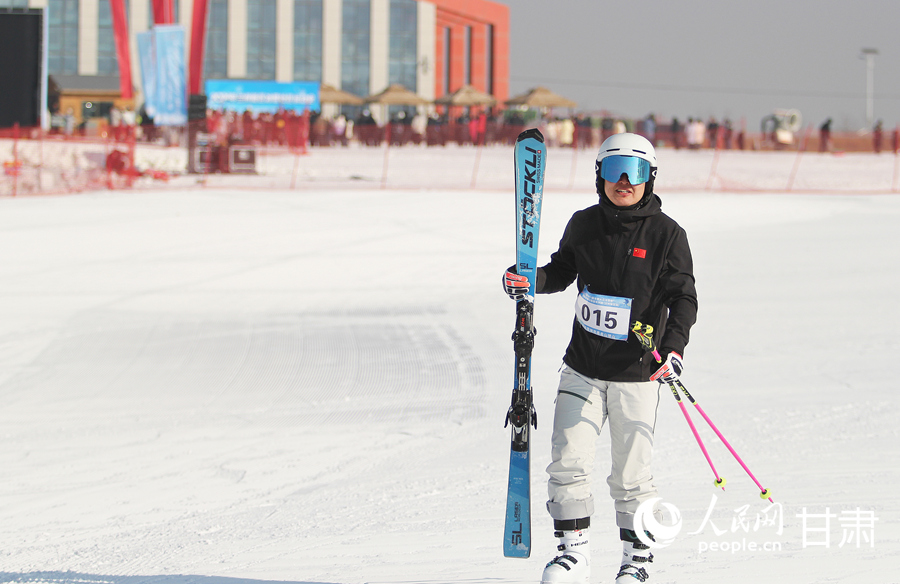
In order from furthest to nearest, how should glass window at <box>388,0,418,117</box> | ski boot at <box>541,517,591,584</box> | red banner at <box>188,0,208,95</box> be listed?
glass window at <box>388,0,418,117</box>
red banner at <box>188,0,208,95</box>
ski boot at <box>541,517,591,584</box>

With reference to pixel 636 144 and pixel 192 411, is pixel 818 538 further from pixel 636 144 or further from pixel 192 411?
pixel 192 411

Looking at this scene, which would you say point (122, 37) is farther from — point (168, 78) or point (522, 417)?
point (522, 417)

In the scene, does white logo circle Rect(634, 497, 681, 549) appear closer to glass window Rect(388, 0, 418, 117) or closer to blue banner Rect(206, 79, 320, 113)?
blue banner Rect(206, 79, 320, 113)

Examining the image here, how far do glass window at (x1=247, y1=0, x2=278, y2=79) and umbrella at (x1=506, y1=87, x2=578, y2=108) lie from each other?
23319mm

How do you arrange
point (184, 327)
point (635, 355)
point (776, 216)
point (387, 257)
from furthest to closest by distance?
point (776, 216) → point (387, 257) → point (184, 327) → point (635, 355)

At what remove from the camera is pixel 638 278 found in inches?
134

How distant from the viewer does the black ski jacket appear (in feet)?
11.1

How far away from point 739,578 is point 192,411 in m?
4.23

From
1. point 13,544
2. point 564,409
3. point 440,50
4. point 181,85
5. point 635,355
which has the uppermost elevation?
point 440,50

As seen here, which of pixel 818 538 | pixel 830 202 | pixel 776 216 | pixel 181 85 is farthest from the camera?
pixel 181 85

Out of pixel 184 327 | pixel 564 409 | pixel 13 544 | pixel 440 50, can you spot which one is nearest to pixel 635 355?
pixel 564 409

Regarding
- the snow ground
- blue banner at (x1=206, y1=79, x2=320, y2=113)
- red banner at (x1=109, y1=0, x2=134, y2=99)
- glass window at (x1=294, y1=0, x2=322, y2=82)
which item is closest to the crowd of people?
red banner at (x1=109, y1=0, x2=134, y2=99)

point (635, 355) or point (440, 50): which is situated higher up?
point (440, 50)

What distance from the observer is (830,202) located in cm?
1962
